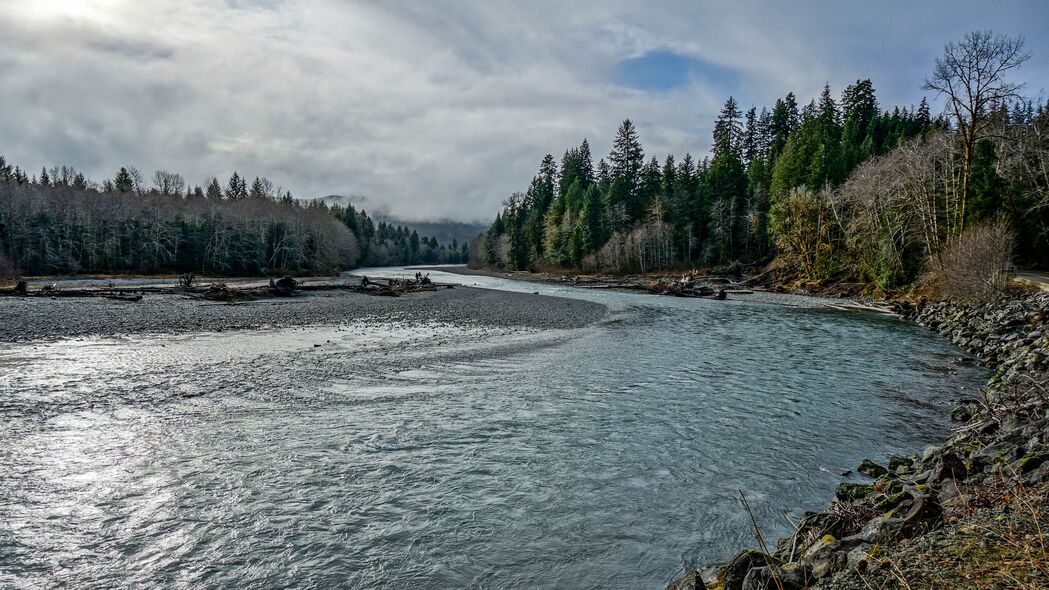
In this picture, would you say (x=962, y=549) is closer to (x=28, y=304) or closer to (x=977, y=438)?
(x=977, y=438)

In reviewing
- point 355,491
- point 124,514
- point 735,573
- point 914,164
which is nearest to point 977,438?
point 735,573

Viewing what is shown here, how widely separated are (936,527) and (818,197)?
5563 cm

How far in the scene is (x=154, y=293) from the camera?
3597 centimetres

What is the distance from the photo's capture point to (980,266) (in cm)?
2377

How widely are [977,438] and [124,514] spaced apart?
11.9 m

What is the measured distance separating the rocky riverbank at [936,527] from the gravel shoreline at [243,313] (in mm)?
17534

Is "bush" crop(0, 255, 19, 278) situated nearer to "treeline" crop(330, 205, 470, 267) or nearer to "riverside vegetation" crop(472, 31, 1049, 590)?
"riverside vegetation" crop(472, 31, 1049, 590)

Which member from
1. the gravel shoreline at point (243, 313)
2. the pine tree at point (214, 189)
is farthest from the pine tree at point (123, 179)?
the gravel shoreline at point (243, 313)

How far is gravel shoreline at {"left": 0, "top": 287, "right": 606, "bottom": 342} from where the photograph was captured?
19719 millimetres

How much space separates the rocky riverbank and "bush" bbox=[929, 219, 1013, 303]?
20.1 metres

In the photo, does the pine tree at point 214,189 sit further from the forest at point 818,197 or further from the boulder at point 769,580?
the boulder at point 769,580

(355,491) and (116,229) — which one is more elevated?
(116,229)

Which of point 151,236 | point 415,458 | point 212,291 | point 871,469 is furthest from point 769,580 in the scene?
point 151,236

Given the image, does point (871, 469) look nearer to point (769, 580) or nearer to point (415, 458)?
point (769, 580)
